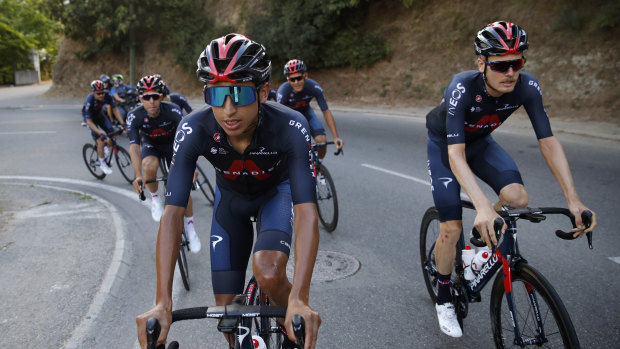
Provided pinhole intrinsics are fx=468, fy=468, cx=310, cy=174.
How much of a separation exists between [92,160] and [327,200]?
640 cm

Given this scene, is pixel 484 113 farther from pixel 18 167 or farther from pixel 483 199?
pixel 18 167

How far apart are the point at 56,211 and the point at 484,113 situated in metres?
6.71

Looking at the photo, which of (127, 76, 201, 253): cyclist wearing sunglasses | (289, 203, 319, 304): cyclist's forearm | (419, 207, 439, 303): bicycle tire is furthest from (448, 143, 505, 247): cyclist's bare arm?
(127, 76, 201, 253): cyclist wearing sunglasses

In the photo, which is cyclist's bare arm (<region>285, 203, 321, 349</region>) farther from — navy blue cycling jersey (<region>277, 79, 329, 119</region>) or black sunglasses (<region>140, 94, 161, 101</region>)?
navy blue cycling jersey (<region>277, 79, 329, 119</region>)

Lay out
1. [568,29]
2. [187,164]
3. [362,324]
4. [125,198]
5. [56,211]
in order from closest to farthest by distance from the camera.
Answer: [187,164] → [362,324] → [56,211] → [125,198] → [568,29]

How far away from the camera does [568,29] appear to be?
1684 cm

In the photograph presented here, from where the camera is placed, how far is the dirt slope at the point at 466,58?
15117 millimetres

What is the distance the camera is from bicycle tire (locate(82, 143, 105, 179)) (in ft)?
33.5

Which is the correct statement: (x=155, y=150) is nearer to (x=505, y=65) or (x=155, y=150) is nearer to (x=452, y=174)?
(x=452, y=174)

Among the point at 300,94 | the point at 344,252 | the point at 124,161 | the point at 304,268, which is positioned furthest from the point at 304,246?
the point at 124,161

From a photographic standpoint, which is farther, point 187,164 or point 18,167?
point 18,167

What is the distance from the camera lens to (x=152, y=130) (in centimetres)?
657

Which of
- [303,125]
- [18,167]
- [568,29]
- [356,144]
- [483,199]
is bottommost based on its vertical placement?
[18,167]

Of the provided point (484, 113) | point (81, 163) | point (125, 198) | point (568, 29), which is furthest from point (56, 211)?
point (568, 29)
